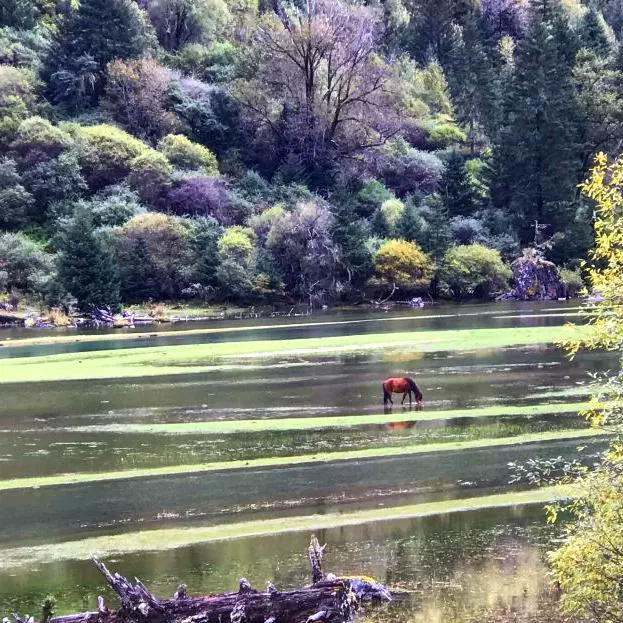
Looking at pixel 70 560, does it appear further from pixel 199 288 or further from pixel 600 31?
pixel 600 31

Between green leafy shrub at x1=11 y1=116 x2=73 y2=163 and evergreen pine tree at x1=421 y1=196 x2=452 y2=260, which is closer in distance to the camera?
evergreen pine tree at x1=421 y1=196 x2=452 y2=260

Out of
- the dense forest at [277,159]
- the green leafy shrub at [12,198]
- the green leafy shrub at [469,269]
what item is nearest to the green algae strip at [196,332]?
the dense forest at [277,159]

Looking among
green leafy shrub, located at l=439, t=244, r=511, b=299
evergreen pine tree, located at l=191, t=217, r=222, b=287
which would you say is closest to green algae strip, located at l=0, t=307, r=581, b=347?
green leafy shrub, located at l=439, t=244, r=511, b=299

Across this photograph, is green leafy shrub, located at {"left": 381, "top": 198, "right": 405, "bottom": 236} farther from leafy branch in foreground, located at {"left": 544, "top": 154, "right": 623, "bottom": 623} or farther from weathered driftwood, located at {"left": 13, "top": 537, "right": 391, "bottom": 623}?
leafy branch in foreground, located at {"left": 544, "top": 154, "right": 623, "bottom": 623}

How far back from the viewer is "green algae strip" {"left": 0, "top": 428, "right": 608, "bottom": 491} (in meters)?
16.1

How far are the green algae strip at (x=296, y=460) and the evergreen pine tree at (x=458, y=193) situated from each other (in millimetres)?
54192

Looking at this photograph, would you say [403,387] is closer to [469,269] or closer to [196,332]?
[196,332]

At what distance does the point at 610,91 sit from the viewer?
75.7 m

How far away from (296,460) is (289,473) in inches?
36.7

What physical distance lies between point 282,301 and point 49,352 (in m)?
26.2

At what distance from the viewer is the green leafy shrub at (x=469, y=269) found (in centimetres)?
6266

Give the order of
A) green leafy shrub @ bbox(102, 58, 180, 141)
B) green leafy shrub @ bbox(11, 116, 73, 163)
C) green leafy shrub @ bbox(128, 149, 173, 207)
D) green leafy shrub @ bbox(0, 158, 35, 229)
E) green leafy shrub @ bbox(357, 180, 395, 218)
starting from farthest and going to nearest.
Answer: green leafy shrub @ bbox(102, 58, 180, 141) < green leafy shrub @ bbox(357, 180, 395, 218) < green leafy shrub @ bbox(128, 149, 173, 207) < green leafy shrub @ bbox(11, 116, 73, 163) < green leafy shrub @ bbox(0, 158, 35, 229)

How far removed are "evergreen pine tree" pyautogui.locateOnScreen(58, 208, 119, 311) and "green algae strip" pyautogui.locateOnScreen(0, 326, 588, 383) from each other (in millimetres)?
16920

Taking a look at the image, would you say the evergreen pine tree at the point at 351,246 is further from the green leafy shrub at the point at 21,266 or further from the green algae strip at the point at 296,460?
the green algae strip at the point at 296,460
